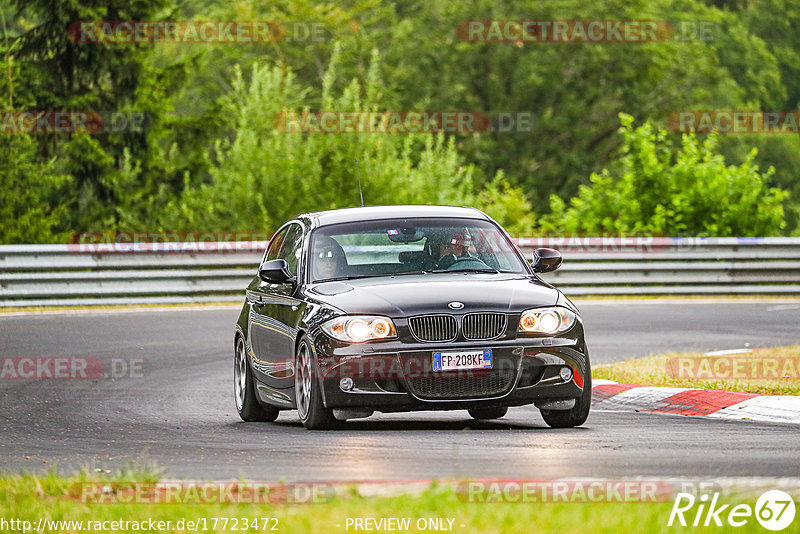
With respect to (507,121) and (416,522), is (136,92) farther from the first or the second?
(416,522)

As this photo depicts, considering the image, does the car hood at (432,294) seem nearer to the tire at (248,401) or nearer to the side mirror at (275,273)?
the side mirror at (275,273)

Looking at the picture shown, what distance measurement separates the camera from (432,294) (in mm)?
10242

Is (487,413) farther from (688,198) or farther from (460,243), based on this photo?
(688,198)

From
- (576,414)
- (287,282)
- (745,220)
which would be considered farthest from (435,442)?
(745,220)

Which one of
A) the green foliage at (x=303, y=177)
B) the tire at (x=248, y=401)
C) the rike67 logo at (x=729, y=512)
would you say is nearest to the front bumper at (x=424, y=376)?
the tire at (x=248, y=401)

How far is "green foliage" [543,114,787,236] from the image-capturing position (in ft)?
100

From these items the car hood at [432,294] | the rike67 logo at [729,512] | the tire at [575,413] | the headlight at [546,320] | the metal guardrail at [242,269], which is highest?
the car hood at [432,294]

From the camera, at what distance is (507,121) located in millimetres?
67438

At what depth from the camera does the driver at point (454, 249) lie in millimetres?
11180

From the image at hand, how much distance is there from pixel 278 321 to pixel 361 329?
1467 mm

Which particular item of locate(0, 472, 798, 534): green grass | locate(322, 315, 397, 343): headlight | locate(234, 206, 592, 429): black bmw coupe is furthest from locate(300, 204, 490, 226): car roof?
locate(0, 472, 798, 534): green grass

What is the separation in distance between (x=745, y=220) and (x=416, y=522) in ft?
83.6

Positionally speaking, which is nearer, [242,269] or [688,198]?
[242,269]

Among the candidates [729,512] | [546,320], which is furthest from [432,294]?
[729,512]
